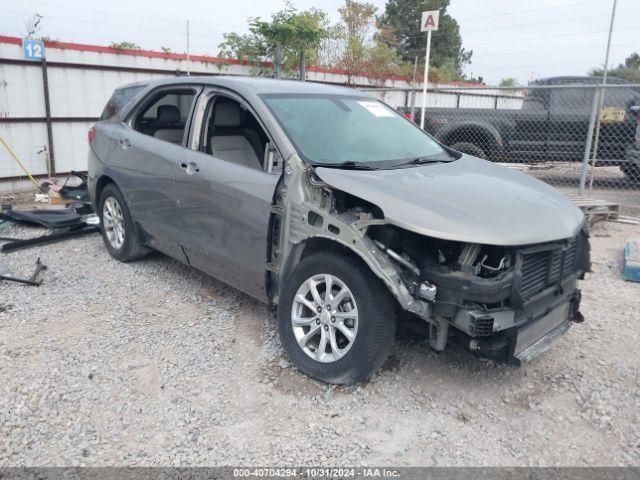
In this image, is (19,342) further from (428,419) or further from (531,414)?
(531,414)

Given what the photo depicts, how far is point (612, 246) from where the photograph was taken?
6469 millimetres

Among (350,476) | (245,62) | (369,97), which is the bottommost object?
(350,476)

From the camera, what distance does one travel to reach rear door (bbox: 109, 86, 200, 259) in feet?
14.6

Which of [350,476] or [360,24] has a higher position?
[360,24]

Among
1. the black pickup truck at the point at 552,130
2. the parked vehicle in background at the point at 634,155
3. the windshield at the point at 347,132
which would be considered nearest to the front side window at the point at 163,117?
the windshield at the point at 347,132

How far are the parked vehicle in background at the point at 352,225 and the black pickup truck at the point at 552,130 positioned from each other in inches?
226

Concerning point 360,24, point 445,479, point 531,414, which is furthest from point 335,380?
point 360,24

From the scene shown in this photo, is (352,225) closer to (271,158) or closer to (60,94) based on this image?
(271,158)

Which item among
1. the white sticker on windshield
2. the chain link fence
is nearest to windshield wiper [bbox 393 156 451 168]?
the white sticker on windshield

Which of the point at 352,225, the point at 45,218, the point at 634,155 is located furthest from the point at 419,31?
the point at 352,225

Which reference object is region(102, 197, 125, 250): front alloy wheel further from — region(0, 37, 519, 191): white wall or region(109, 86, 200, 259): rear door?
region(0, 37, 519, 191): white wall

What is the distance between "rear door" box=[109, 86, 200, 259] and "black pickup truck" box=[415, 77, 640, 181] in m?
5.90

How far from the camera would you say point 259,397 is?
321 centimetres

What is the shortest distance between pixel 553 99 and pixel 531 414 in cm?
846
